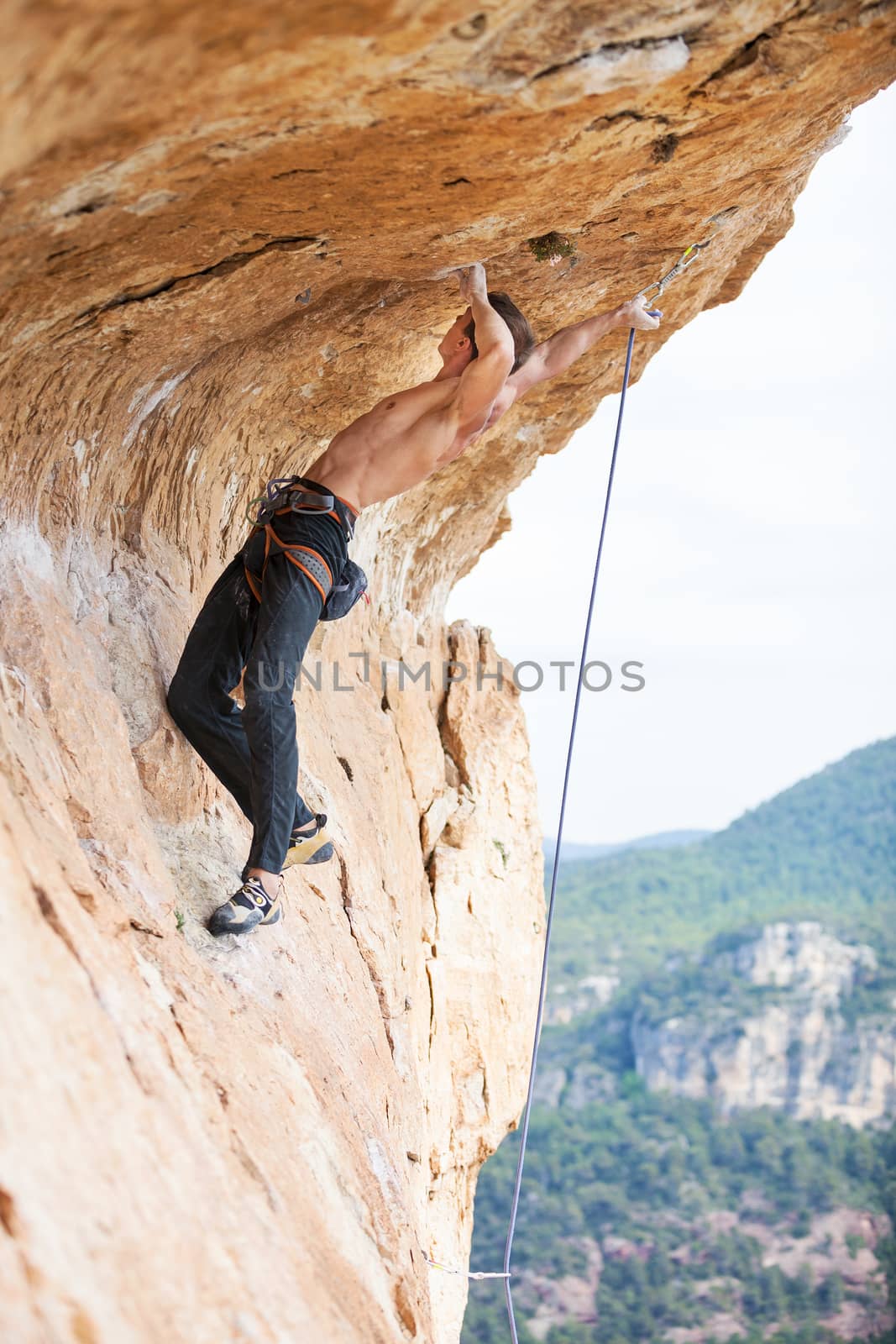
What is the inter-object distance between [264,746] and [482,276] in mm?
2044

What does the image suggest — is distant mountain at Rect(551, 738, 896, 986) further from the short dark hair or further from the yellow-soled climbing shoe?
the short dark hair

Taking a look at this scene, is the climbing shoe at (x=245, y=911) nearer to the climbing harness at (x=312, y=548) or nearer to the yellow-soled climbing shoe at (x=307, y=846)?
the yellow-soled climbing shoe at (x=307, y=846)

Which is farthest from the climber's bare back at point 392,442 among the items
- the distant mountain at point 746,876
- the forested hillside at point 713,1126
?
the distant mountain at point 746,876

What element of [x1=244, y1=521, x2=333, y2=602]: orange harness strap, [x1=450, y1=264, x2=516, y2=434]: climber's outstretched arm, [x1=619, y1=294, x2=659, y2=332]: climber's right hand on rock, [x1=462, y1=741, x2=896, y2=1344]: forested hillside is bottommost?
[x1=462, y1=741, x2=896, y2=1344]: forested hillside

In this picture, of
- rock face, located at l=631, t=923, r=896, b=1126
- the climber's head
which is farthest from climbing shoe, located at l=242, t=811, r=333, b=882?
rock face, located at l=631, t=923, r=896, b=1126

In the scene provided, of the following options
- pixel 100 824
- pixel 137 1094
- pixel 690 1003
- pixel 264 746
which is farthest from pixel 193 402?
pixel 690 1003

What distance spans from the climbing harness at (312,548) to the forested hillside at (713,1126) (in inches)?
1546

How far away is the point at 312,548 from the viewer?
4.70 m

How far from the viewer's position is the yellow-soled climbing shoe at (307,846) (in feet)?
16.6

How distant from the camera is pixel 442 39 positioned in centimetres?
294

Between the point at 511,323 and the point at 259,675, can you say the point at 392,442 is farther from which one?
the point at 259,675

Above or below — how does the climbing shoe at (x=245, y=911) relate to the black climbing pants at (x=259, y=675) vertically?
below

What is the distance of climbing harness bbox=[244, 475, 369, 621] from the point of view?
4680 millimetres

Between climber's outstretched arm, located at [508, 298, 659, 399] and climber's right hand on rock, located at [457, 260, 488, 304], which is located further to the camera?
climber's outstretched arm, located at [508, 298, 659, 399]
